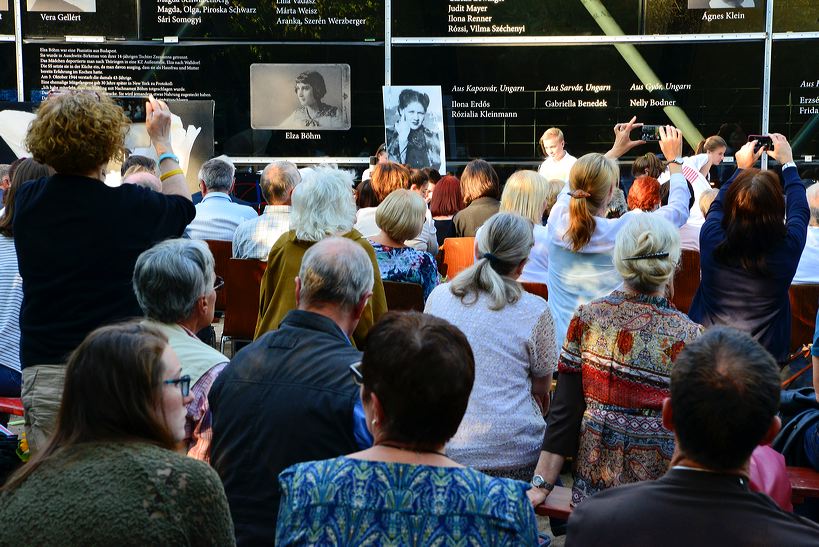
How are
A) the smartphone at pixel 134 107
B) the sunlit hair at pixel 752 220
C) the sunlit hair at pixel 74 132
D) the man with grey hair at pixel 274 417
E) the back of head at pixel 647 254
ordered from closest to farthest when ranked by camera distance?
the man with grey hair at pixel 274 417
the sunlit hair at pixel 74 132
the back of head at pixel 647 254
the sunlit hair at pixel 752 220
the smartphone at pixel 134 107

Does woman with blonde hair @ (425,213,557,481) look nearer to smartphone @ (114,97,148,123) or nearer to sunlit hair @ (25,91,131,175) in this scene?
sunlit hair @ (25,91,131,175)

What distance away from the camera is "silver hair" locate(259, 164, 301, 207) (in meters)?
6.17

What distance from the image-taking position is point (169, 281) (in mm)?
3055

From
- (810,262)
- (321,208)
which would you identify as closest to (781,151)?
(810,262)

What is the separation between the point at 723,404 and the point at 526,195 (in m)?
3.69

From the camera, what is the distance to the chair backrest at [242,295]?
5711 mm

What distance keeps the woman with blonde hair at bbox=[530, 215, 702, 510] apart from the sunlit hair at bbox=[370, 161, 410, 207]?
357 centimetres

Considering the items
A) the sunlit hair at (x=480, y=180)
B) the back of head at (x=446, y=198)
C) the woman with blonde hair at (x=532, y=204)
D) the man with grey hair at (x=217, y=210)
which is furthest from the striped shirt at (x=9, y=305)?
the back of head at (x=446, y=198)

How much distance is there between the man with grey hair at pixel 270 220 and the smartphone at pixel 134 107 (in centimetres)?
367

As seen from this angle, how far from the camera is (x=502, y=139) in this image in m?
11.0

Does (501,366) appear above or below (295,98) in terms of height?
below

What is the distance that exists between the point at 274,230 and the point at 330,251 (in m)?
3.05

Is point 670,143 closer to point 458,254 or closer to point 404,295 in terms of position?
point 458,254

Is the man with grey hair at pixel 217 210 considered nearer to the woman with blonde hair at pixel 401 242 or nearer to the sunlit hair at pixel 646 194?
the woman with blonde hair at pixel 401 242
